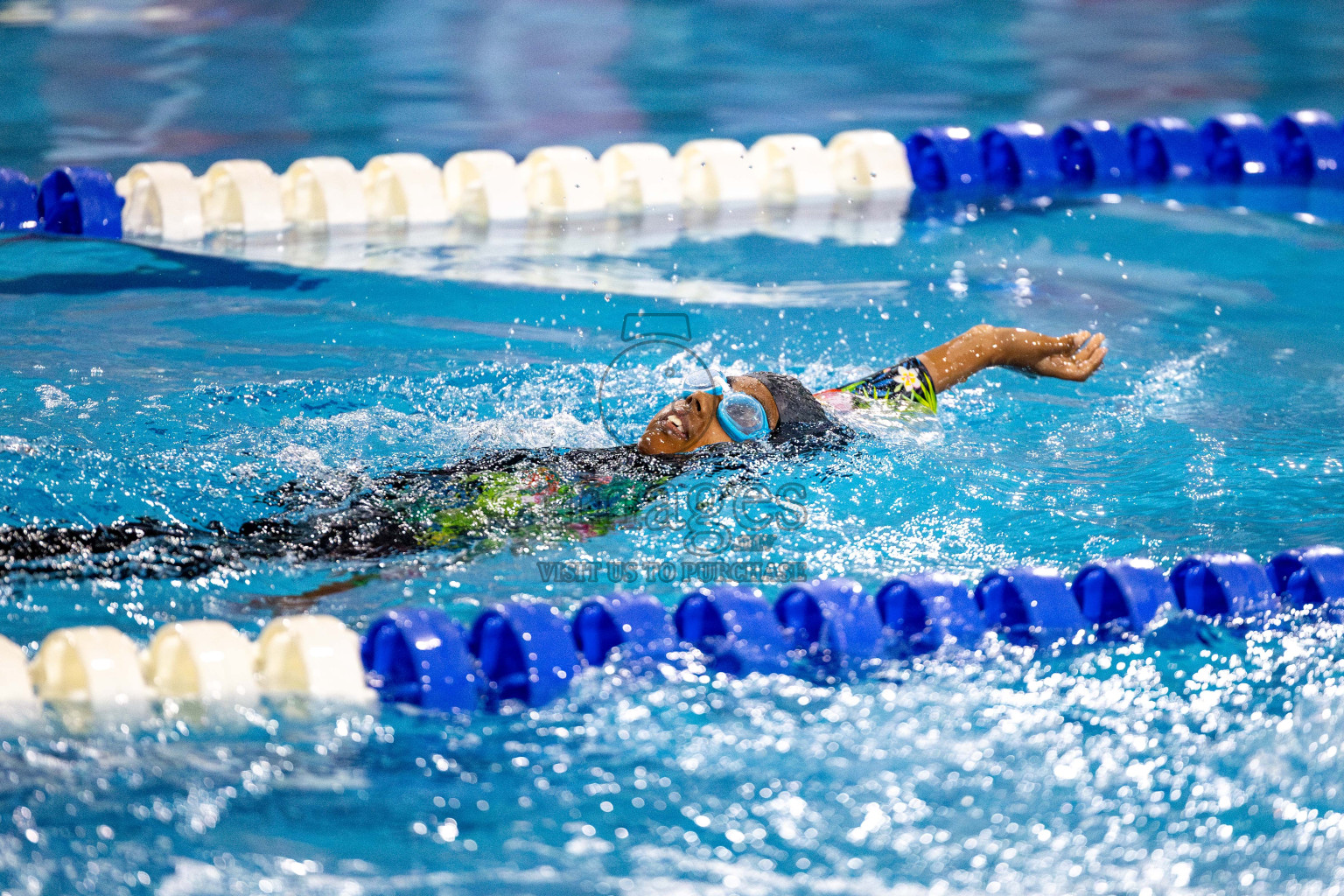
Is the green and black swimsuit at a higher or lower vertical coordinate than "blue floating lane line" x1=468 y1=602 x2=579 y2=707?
higher

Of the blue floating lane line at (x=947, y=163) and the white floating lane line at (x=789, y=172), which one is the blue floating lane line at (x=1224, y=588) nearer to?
the white floating lane line at (x=789, y=172)

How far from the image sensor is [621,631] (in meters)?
2.67

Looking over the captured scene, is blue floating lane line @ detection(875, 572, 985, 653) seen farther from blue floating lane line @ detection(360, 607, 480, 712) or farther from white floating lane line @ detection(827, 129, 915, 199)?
white floating lane line @ detection(827, 129, 915, 199)

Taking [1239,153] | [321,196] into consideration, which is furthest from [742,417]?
[1239,153]

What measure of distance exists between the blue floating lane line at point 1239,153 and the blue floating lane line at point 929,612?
187 inches

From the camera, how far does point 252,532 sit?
298cm

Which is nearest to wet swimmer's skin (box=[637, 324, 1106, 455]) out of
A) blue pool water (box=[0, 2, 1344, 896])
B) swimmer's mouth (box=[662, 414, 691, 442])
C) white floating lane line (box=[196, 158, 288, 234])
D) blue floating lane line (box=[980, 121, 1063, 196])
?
swimmer's mouth (box=[662, 414, 691, 442])

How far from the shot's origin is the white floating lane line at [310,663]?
8.20 feet

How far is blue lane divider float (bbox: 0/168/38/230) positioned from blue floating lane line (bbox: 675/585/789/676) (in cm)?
413

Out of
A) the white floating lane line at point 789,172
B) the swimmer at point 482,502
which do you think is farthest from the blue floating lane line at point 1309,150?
the swimmer at point 482,502

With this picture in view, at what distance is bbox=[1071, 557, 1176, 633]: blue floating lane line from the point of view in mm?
2846

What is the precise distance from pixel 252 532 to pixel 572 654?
2.83 feet

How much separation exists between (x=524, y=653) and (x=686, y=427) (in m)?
0.91

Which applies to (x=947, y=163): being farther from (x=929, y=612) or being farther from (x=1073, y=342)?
(x=929, y=612)
